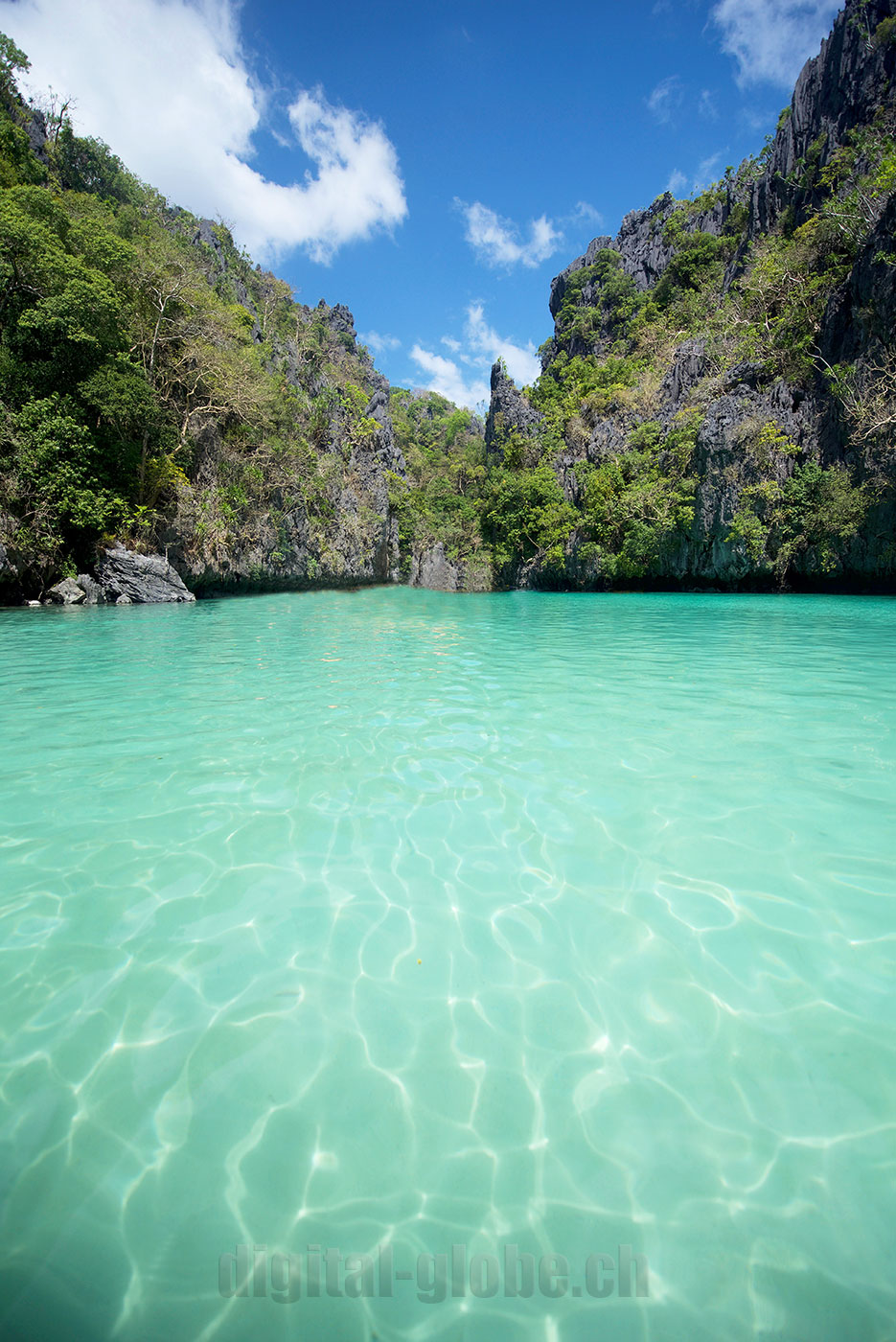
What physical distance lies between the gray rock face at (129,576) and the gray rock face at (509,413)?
21.7 m

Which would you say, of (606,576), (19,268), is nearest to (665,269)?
(606,576)

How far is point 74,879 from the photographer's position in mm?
2615

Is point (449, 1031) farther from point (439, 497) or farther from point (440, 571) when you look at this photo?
point (439, 497)

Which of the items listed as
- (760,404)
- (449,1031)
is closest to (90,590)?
(449,1031)

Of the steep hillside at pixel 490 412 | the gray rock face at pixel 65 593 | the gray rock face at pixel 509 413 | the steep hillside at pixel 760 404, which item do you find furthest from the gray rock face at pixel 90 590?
the gray rock face at pixel 509 413

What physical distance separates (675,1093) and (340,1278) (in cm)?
100

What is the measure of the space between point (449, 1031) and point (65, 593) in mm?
16907

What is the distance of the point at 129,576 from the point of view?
52.5 feet

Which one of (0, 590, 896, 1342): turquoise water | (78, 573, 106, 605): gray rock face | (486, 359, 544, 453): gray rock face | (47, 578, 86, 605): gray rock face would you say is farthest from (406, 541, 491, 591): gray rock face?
(0, 590, 896, 1342): turquoise water

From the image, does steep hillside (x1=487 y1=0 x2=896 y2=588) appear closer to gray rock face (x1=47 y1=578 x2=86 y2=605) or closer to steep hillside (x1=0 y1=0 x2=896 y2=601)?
steep hillside (x1=0 y1=0 x2=896 y2=601)

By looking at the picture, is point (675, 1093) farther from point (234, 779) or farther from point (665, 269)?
point (665, 269)

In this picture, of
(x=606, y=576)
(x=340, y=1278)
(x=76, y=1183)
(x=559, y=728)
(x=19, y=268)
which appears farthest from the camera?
(x=606, y=576)

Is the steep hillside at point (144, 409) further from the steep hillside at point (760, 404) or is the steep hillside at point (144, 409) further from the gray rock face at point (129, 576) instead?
the steep hillside at point (760, 404)

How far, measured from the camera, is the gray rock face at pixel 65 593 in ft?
49.1
